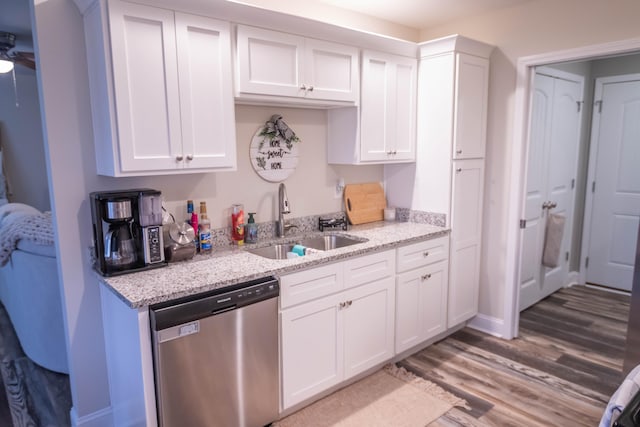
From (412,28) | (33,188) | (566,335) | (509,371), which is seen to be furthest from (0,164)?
(566,335)

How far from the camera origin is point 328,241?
120 inches

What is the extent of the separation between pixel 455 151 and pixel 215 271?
2.00 meters

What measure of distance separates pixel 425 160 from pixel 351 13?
49.2 inches

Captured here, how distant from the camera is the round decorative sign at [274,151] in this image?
9.06 feet

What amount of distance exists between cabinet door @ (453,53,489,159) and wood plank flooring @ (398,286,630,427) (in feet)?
4.96

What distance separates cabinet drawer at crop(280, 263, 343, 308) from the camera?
221 cm

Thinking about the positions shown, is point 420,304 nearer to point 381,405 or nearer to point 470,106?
point 381,405

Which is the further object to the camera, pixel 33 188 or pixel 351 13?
pixel 33 188

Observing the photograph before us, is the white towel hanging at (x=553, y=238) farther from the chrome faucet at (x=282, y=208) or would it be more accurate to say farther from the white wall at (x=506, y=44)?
the chrome faucet at (x=282, y=208)

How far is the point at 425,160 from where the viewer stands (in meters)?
3.29

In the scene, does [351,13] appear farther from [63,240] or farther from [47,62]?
[63,240]

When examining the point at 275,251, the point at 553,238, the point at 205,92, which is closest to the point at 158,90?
the point at 205,92

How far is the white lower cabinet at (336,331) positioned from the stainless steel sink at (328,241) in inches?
14.4

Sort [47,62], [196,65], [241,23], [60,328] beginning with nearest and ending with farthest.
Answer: [47,62] → [196,65] → [241,23] → [60,328]
